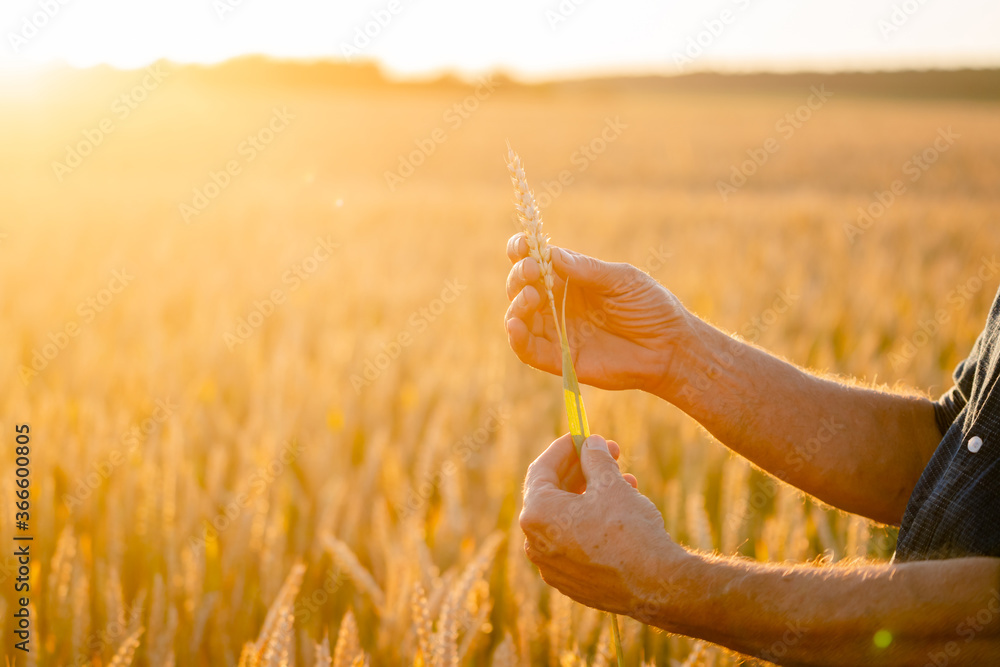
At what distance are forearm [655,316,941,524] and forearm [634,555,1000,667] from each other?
480mm

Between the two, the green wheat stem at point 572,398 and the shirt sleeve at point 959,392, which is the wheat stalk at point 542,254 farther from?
the shirt sleeve at point 959,392

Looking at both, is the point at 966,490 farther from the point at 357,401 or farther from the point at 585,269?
the point at 357,401

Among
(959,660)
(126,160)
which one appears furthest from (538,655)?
(126,160)

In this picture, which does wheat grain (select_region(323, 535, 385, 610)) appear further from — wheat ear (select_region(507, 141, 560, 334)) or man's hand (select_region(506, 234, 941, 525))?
wheat ear (select_region(507, 141, 560, 334))

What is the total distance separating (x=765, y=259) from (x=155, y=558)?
4.89 metres

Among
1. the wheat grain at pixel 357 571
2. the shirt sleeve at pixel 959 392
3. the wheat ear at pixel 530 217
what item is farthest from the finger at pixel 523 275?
the shirt sleeve at pixel 959 392

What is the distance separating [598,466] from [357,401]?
188 centimetres

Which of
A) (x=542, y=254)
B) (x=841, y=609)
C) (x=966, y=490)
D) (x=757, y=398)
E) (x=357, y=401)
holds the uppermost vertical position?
(x=357, y=401)

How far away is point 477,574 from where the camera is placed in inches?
45.9

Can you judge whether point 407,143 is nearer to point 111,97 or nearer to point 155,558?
point 111,97

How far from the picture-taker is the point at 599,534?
943 mm

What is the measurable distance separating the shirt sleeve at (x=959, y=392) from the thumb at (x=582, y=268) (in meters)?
0.63

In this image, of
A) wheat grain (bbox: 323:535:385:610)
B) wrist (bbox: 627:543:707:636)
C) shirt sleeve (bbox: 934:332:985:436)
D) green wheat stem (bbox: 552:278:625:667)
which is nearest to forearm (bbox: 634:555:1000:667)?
wrist (bbox: 627:543:707:636)

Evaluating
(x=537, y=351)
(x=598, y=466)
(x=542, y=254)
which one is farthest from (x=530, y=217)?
(x=537, y=351)
